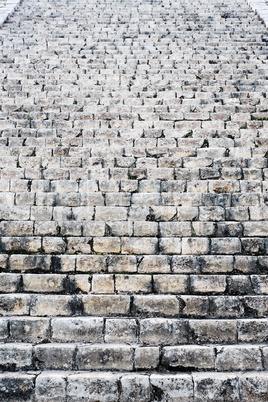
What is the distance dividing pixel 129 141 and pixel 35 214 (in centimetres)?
181

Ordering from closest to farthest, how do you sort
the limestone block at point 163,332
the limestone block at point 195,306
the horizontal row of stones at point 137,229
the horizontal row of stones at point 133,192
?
1. the limestone block at point 163,332
2. the limestone block at point 195,306
3. the horizontal row of stones at point 137,229
4. the horizontal row of stones at point 133,192

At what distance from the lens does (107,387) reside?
2830mm

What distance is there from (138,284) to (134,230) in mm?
675

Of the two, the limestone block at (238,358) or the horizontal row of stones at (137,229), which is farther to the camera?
the horizontal row of stones at (137,229)

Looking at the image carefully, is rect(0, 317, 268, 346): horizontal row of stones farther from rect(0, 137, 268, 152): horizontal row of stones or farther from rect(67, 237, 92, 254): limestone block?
rect(0, 137, 268, 152): horizontal row of stones

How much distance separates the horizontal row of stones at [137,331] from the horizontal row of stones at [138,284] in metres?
0.33

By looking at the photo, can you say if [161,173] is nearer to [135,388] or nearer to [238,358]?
[238,358]

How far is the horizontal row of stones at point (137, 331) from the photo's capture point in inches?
124

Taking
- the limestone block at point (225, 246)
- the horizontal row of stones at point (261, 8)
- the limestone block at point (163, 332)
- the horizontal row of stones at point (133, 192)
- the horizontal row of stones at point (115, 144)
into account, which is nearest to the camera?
the limestone block at point (163, 332)

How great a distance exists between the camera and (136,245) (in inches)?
149

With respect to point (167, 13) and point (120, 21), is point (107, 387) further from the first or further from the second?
point (167, 13)

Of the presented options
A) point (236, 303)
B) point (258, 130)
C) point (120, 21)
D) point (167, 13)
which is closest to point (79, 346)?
point (236, 303)

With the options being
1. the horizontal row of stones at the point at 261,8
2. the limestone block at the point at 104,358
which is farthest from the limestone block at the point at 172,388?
the horizontal row of stones at the point at 261,8

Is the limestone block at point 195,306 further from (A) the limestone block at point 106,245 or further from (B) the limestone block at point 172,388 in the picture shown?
(A) the limestone block at point 106,245
